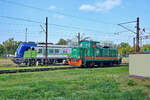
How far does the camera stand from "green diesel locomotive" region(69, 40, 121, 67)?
72.4 feet

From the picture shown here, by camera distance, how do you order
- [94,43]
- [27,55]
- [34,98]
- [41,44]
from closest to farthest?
→ [34,98] → [94,43] → [27,55] → [41,44]

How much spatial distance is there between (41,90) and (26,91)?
679 millimetres

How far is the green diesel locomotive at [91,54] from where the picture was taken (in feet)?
72.4

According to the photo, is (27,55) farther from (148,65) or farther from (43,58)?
(148,65)

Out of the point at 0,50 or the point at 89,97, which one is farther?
the point at 0,50

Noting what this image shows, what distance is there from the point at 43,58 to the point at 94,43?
9815 mm

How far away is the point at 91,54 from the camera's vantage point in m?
22.5

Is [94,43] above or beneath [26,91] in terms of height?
above

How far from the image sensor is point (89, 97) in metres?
6.72

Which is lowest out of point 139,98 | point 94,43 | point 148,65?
point 139,98

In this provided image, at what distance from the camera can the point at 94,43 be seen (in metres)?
23.2

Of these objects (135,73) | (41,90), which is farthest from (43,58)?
(41,90)

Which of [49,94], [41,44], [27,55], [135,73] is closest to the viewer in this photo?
[49,94]

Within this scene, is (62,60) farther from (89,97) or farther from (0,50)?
(0,50)
